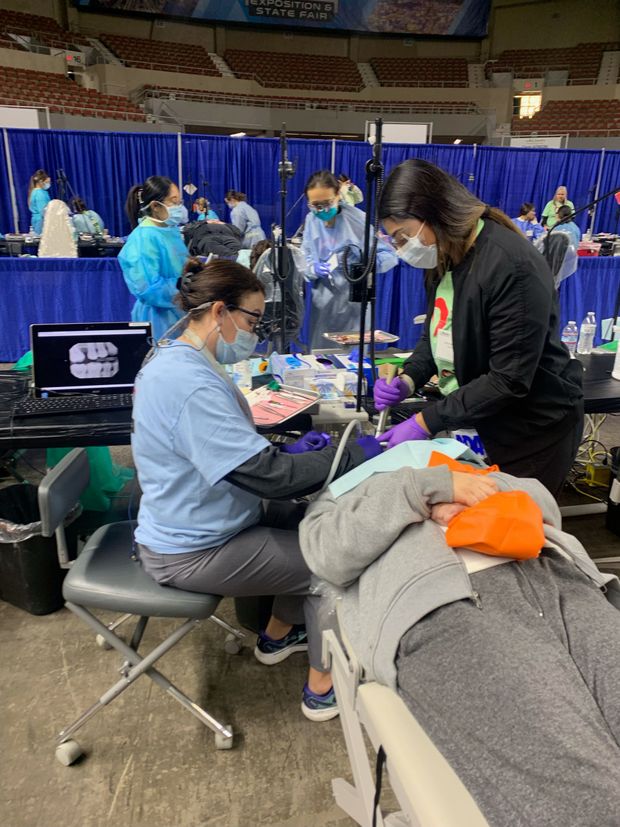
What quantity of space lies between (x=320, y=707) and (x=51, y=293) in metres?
4.31

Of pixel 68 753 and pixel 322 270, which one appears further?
pixel 322 270

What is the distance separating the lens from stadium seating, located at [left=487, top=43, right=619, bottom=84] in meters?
15.0

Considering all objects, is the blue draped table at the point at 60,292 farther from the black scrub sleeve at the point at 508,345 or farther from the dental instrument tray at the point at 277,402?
the black scrub sleeve at the point at 508,345

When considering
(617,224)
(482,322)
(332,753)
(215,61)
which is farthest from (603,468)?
(215,61)

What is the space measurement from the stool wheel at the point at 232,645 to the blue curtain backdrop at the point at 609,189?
9392mm

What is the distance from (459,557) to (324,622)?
1.73 feet

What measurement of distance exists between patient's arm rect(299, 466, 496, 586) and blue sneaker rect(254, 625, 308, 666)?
89 cm

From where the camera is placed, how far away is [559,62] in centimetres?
1538

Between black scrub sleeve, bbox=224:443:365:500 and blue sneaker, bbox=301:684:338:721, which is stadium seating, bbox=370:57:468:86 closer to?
black scrub sleeve, bbox=224:443:365:500

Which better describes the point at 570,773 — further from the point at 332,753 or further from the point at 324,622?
the point at 332,753

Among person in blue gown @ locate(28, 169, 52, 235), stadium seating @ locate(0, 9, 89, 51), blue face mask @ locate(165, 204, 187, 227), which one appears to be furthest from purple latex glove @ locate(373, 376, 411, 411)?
stadium seating @ locate(0, 9, 89, 51)

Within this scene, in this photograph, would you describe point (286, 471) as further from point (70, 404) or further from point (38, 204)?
point (38, 204)

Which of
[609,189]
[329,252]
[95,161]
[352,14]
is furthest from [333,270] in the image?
[352,14]

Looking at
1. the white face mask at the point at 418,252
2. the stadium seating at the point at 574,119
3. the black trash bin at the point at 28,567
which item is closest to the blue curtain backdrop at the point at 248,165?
the black trash bin at the point at 28,567
